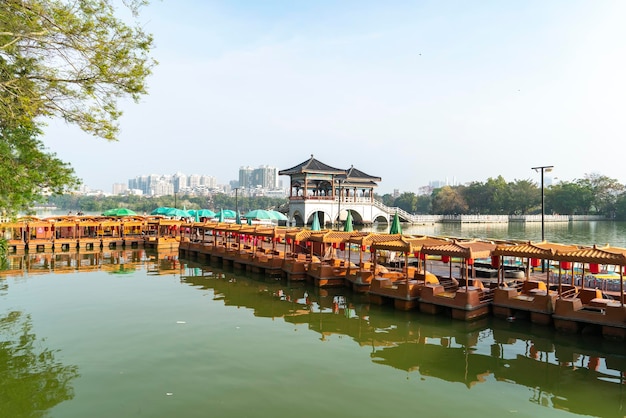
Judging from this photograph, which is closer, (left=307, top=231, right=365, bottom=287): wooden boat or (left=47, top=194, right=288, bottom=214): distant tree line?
(left=307, top=231, right=365, bottom=287): wooden boat

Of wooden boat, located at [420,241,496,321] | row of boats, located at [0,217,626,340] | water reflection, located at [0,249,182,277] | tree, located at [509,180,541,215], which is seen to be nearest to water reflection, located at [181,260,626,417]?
wooden boat, located at [420,241,496,321]

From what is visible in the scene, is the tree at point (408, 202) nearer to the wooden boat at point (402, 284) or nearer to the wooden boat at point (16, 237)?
the wooden boat at point (16, 237)

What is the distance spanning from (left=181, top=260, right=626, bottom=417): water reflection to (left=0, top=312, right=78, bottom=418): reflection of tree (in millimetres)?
6368

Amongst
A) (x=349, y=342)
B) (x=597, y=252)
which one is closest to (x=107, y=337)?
(x=349, y=342)

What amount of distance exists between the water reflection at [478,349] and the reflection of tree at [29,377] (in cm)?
637

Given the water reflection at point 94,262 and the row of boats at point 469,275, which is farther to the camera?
the water reflection at point 94,262

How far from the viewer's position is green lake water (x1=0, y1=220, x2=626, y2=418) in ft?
27.4

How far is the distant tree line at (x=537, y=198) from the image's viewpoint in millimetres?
87775

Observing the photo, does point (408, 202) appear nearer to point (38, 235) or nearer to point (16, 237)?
point (38, 235)

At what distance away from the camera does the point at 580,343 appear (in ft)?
39.3

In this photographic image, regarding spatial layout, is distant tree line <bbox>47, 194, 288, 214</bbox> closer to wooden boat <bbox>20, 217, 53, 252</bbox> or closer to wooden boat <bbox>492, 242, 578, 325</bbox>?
wooden boat <bbox>20, 217, 53, 252</bbox>

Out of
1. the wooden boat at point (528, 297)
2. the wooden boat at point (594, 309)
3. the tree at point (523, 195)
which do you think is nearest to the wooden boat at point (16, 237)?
the wooden boat at point (528, 297)

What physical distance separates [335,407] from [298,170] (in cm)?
4984

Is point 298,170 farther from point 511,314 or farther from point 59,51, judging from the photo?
point 59,51
